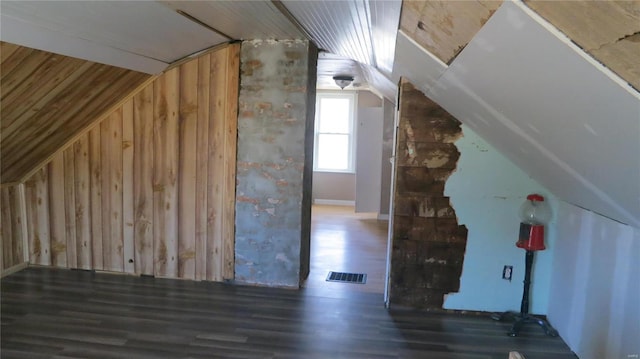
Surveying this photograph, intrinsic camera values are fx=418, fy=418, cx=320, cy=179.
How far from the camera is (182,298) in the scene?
3447mm

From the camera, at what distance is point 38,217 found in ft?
13.2

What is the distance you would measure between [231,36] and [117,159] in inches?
62.1

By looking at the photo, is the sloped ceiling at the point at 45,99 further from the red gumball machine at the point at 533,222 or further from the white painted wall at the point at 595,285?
the white painted wall at the point at 595,285

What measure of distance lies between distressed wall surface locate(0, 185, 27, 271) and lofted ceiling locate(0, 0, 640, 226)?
0.30 m

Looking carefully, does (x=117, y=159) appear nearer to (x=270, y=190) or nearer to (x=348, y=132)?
(x=270, y=190)

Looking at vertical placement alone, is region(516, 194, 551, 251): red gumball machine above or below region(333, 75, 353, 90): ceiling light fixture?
below

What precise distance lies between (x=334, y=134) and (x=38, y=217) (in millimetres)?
5077

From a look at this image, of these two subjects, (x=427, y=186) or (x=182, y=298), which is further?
(x=182, y=298)

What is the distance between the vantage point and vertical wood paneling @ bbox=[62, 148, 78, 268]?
3.93 metres

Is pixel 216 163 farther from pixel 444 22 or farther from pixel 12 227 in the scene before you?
pixel 444 22

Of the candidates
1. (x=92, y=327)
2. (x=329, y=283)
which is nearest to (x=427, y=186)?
(x=329, y=283)

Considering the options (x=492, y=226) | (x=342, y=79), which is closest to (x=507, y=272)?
(x=492, y=226)

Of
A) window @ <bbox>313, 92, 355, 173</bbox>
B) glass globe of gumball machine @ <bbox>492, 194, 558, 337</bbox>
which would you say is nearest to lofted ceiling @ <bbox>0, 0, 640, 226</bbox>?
glass globe of gumball machine @ <bbox>492, 194, 558, 337</bbox>

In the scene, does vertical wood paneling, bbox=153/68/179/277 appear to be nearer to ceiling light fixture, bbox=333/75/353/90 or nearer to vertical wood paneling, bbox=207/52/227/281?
vertical wood paneling, bbox=207/52/227/281
